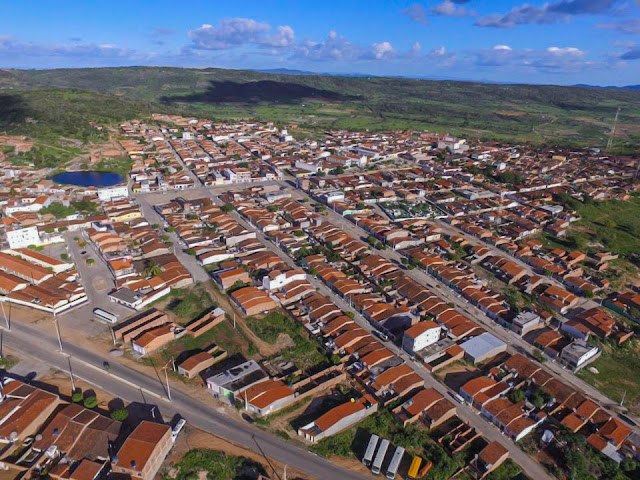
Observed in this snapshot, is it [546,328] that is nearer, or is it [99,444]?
[99,444]

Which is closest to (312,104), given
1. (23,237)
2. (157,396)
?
(23,237)

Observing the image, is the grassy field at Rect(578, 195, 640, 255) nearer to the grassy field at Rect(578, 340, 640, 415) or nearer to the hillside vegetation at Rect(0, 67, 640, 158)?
the grassy field at Rect(578, 340, 640, 415)

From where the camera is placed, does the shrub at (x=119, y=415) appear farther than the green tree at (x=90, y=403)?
No

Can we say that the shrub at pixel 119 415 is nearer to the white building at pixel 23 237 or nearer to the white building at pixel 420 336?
the white building at pixel 420 336

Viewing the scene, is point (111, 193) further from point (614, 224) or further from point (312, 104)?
point (312, 104)

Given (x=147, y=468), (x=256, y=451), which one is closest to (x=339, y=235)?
(x=256, y=451)

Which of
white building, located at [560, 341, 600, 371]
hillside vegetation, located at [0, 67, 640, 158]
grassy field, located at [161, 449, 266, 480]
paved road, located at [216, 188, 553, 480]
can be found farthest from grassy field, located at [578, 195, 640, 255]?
hillside vegetation, located at [0, 67, 640, 158]

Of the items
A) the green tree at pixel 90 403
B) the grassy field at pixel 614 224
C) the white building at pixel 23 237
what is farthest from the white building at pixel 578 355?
the white building at pixel 23 237

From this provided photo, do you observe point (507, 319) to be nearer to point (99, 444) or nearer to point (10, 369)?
point (99, 444)
